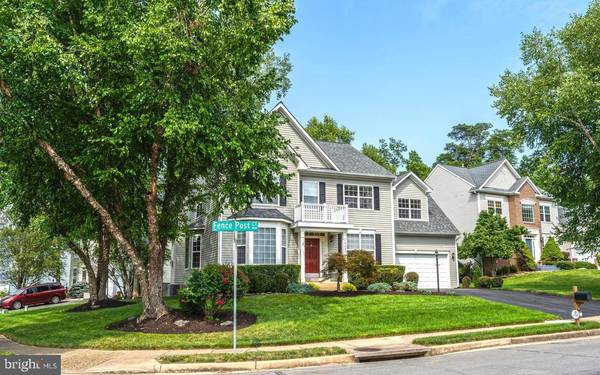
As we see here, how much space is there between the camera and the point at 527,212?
41.0 m

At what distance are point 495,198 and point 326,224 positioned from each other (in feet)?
62.2

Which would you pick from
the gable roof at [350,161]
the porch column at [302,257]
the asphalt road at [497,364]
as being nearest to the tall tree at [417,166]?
the gable roof at [350,161]

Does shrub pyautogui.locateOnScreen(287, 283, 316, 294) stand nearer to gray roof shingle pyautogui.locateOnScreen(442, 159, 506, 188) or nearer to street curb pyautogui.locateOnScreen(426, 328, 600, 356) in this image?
street curb pyautogui.locateOnScreen(426, 328, 600, 356)

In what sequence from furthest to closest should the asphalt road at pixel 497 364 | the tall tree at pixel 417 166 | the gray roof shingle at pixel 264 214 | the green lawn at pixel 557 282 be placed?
the tall tree at pixel 417 166 → the green lawn at pixel 557 282 → the gray roof shingle at pixel 264 214 → the asphalt road at pixel 497 364

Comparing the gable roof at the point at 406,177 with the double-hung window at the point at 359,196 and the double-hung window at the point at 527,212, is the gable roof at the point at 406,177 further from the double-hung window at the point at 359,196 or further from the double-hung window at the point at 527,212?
the double-hung window at the point at 527,212

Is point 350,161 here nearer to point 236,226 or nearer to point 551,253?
point 551,253

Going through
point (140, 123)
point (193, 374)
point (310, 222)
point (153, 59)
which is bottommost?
point (193, 374)

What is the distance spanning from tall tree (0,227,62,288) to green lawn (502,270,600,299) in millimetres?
31638

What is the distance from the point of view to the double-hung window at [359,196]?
29438mm

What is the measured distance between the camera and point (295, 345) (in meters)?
12.1

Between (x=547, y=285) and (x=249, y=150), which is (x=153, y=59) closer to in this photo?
(x=249, y=150)

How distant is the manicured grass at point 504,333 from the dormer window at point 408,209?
59.0 feet

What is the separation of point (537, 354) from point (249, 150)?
8.94 meters

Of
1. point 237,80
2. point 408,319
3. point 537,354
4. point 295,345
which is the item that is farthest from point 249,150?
point 537,354
